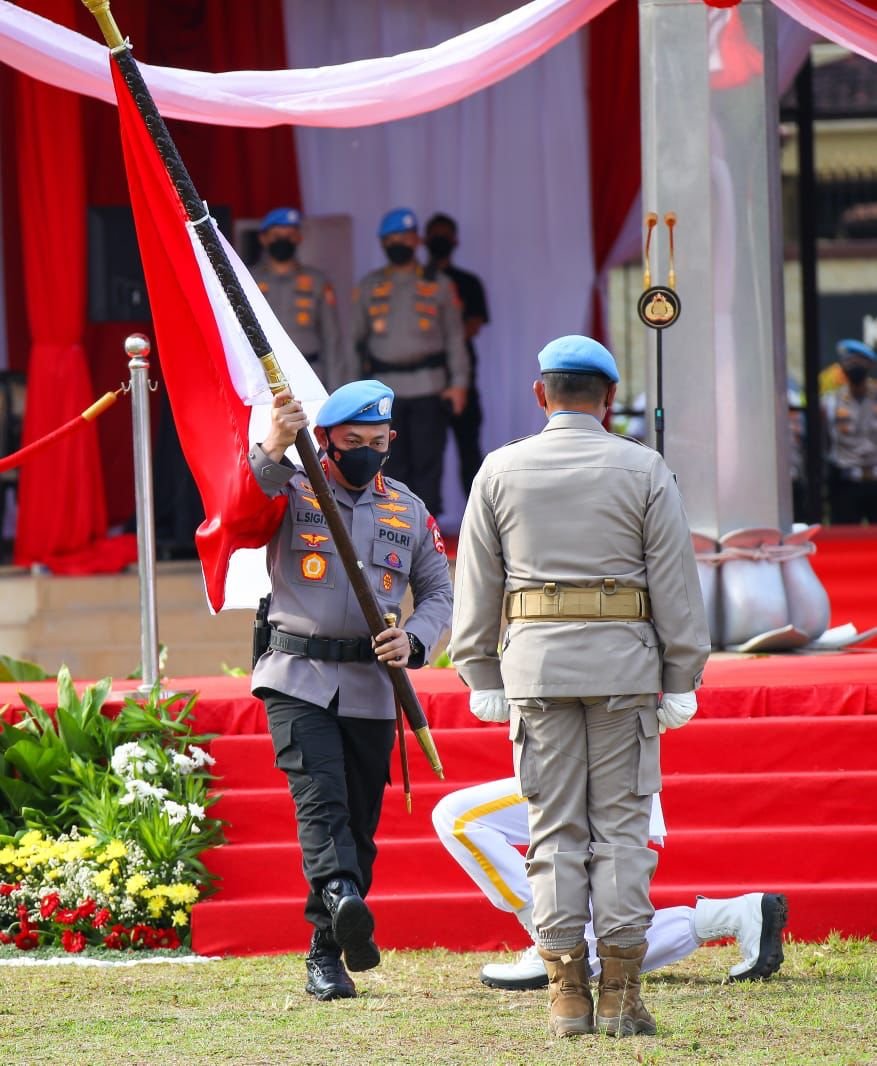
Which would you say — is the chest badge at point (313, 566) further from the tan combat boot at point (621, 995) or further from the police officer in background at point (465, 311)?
the police officer in background at point (465, 311)

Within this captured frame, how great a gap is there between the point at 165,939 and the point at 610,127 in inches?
353

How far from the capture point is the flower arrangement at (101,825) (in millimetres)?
5926

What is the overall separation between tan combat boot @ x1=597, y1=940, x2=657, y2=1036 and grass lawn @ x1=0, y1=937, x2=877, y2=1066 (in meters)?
0.04

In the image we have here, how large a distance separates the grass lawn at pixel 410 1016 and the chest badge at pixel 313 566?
111 centimetres

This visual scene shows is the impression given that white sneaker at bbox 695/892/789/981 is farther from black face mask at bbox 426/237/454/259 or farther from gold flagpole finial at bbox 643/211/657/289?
black face mask at bbox 426/237/454/259

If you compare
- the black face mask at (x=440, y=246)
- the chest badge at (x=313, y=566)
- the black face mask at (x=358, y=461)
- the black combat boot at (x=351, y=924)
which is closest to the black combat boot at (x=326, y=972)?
the black combat boot at (x=351, y=924)

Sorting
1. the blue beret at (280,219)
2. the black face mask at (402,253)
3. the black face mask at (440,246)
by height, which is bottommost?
the black face mask at (402,253)

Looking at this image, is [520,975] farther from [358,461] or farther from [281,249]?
[281,249]

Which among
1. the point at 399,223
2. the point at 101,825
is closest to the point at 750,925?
the point at 101,825

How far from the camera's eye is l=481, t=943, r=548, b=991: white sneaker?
202 inches

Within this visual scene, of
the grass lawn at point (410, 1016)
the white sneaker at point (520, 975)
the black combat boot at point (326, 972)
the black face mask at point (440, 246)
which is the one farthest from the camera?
the black face mask at point (440, 246)

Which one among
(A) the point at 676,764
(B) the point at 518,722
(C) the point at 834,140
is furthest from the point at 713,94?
(C) the point at 834,140

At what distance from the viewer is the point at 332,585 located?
16.8 feet

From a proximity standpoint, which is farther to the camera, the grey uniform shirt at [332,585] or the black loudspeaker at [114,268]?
the black loudspeaker at [114,268]
